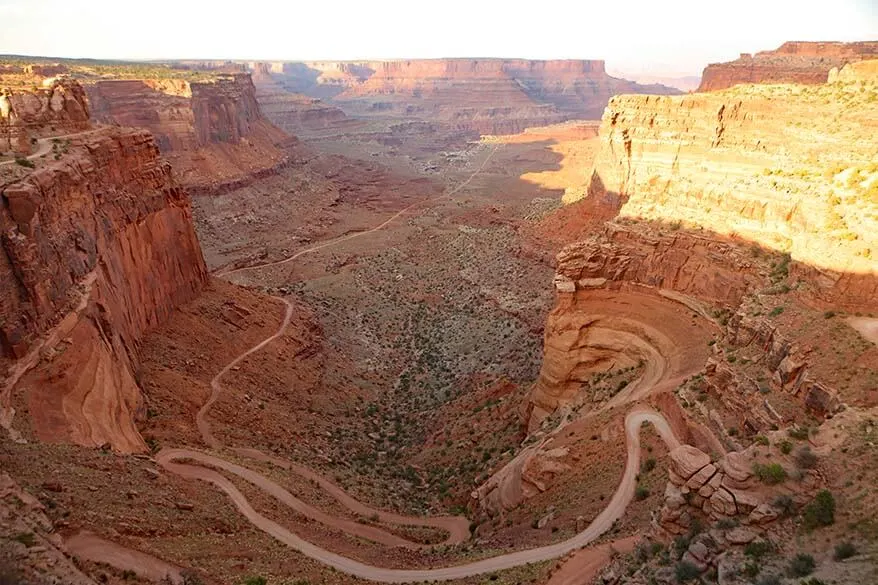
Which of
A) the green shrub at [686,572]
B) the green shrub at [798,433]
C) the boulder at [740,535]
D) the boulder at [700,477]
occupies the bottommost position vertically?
the green shrub at [686,572]

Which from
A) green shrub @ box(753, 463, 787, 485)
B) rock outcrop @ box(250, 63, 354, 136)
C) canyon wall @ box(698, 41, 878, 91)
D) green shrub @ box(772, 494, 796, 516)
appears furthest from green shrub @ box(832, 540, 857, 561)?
rock outcrop @ box(250, 63, 354, 136)

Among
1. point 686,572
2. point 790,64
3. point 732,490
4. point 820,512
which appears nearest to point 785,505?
point 820,512

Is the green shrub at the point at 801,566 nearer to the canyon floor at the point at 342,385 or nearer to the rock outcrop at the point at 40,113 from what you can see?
the canyon floor at the point at 342,385

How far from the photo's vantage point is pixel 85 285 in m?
28.2

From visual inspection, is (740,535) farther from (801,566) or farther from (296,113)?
(296,113)

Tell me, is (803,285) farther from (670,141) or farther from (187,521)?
(187,521)

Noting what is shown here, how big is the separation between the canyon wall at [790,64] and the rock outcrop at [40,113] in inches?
2962

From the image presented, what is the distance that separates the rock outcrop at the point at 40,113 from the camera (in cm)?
3257

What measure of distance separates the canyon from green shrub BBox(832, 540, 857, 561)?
0.40 ft

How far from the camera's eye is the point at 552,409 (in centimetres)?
3222

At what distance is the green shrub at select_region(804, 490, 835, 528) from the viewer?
12406mm

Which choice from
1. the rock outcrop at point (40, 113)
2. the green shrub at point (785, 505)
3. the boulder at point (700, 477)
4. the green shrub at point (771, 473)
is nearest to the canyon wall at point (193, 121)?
the rock outcrop at point (40, 113)

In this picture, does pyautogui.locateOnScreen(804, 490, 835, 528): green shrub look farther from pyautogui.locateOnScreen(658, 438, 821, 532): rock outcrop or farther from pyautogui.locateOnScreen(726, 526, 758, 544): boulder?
pyautogui.locateOnScreen(726, 526, 758, 544): boulder

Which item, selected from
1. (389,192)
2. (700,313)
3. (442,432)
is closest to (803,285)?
(700,313)
